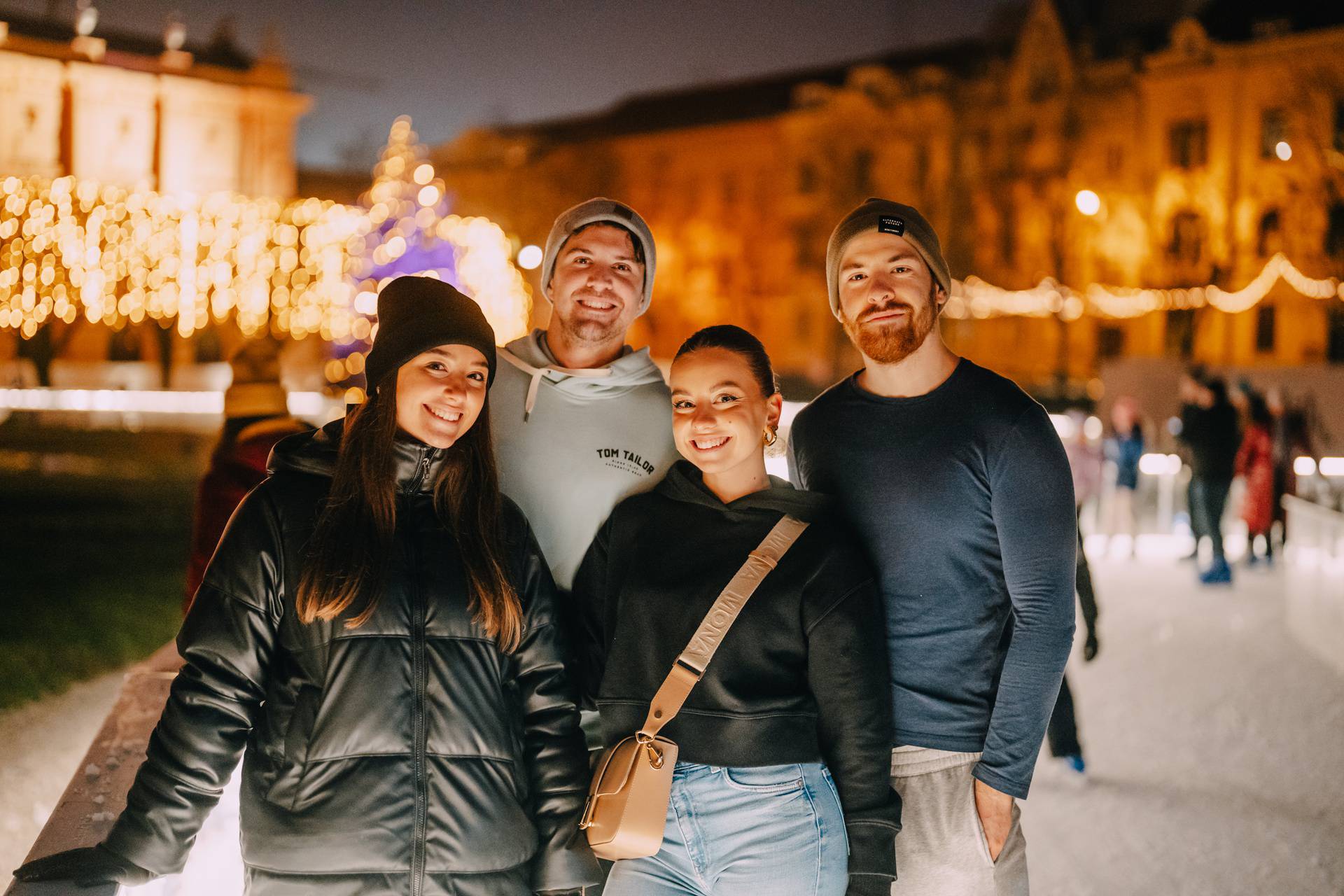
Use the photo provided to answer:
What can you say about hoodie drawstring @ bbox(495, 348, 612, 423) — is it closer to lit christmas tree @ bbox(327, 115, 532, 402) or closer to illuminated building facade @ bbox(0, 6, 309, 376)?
illuminated building facade @ bbox(0, 6, 309, 376)

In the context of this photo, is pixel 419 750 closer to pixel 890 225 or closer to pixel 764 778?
pixel 764 778

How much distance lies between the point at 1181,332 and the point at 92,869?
37.9 m

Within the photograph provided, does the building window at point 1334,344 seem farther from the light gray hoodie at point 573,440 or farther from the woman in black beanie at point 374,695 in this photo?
the woman in black beanie at point 374,695

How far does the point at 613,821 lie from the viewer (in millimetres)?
2506

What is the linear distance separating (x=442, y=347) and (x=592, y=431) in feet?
2.20

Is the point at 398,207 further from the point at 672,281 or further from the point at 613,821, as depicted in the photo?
the point at 672,281

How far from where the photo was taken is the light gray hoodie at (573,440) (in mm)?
3311

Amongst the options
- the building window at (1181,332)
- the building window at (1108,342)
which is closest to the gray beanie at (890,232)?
the building window at (1181,332)

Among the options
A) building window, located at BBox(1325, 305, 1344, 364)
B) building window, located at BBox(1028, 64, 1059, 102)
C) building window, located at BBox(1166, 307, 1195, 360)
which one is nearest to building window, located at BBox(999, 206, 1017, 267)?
building window, located at BBox(1028, 64, 1059, 102)

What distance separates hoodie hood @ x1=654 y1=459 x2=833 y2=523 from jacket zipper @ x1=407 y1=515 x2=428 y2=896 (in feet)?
2.19

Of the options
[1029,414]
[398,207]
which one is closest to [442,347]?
[1029,414]

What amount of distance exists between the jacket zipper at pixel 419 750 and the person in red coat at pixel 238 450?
187 centimetres

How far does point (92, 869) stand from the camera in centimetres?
247

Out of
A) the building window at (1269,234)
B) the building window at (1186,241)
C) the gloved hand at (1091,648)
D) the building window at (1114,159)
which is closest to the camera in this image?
the gloved hand at (1091,648)
